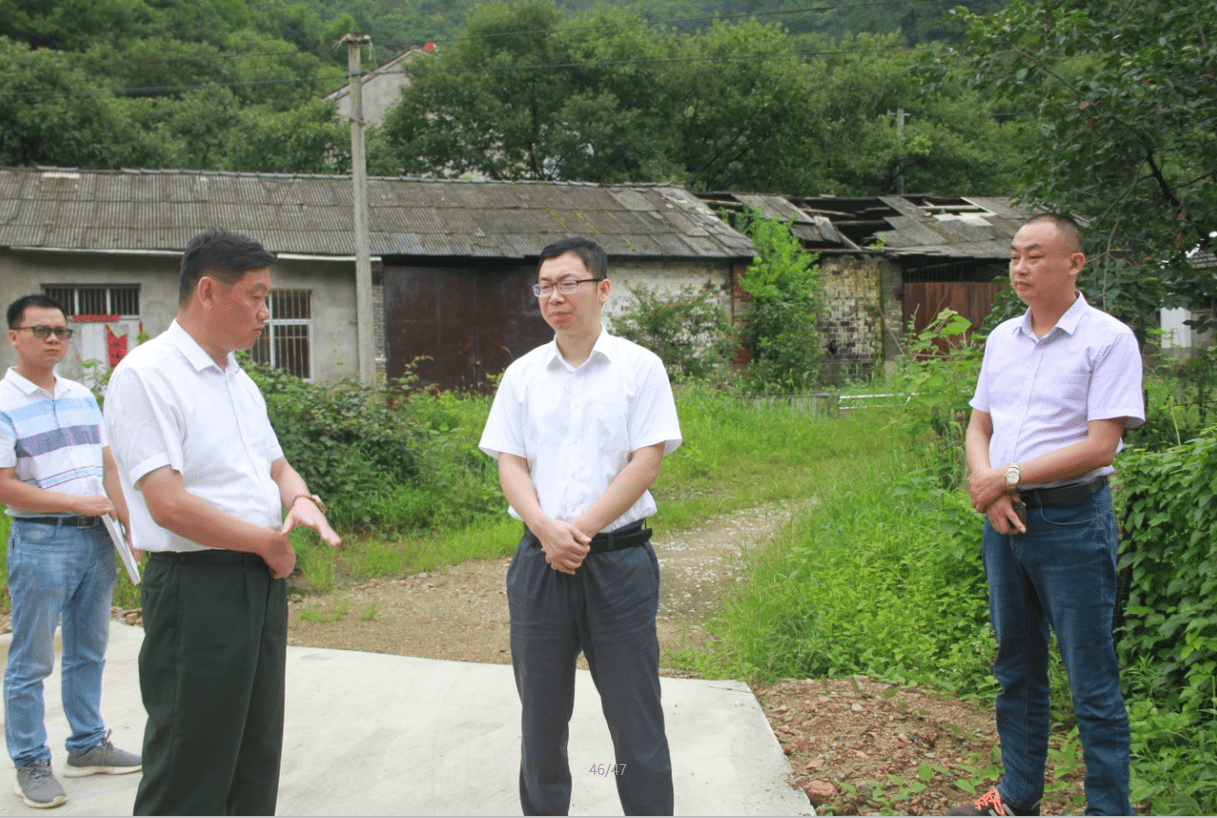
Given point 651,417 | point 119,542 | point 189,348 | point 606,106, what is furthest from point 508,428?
point 606,106

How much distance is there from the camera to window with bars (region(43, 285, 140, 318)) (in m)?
13.8

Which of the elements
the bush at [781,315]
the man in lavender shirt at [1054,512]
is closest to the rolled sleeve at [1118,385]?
the man in lavender shirt at [1054,512]

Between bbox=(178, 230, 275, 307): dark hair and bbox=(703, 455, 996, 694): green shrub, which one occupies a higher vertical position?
bbox=(178, 230, 275, 307): dark hair

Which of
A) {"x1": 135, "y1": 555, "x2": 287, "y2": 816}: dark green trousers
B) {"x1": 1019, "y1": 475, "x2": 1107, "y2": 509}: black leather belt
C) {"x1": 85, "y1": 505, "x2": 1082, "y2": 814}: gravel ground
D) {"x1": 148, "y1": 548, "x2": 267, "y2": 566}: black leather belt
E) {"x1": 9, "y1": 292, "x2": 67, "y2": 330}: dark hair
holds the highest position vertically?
{"x1": 9, "y1": 292, "x2": 67, "y2": 330}: dark hair

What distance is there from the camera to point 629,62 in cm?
2788

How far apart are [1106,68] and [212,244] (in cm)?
526

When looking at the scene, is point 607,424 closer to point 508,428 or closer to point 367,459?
point 508,428

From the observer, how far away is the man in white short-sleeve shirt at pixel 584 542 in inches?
104

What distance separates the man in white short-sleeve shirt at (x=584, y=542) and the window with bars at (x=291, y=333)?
12666 millimetres

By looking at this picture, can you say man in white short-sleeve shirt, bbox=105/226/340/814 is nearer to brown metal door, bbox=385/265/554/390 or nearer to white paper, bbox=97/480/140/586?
white paper, bbox=97/480/140/586

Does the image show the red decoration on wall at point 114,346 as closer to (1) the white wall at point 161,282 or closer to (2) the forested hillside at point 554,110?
(1) the white wall at point 161,282

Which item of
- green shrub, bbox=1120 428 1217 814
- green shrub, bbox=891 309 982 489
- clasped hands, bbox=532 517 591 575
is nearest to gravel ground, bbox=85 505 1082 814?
green shrub, bbox=1120 428 1217 814

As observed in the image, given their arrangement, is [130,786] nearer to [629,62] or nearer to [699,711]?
[699,711]

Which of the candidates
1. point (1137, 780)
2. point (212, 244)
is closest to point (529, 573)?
point (212, 244)
